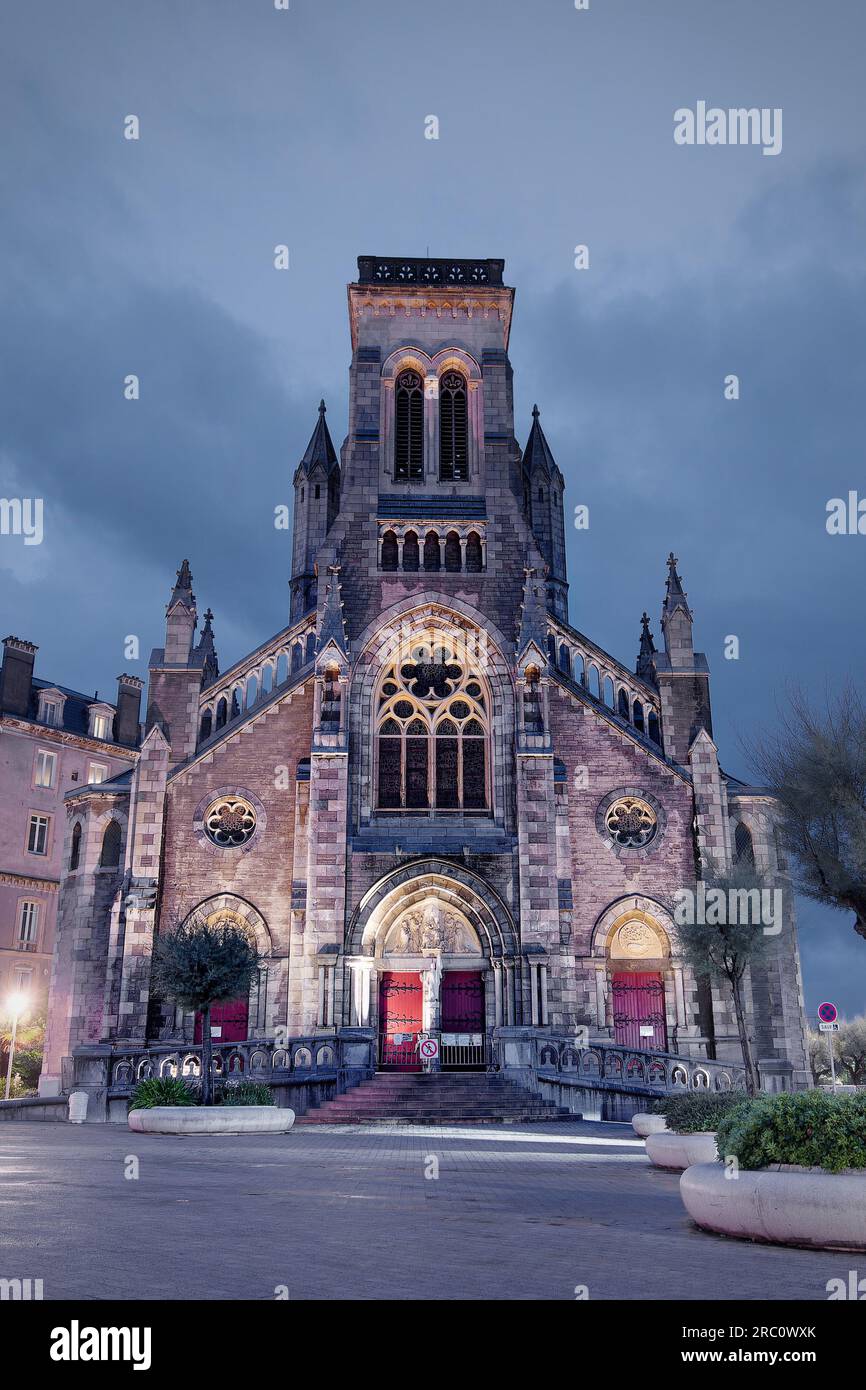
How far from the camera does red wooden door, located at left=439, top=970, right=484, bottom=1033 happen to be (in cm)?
3334

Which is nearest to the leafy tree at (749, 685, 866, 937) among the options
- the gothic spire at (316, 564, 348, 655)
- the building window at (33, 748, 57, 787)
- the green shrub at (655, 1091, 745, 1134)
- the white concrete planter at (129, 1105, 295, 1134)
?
the green shrub at (655, 1091, 745, 1134)

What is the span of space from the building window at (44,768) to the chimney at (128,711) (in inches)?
226

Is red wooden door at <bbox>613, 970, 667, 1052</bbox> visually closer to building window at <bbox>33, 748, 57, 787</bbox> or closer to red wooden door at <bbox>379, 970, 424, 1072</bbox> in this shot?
red wooden door at <bbox>379, 970, 424, 1072</bbox>

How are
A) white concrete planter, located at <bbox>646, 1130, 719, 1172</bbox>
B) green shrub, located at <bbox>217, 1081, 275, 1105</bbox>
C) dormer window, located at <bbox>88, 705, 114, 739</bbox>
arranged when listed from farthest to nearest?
dormer window, located at <bbox>88, 705, 114, 739</bbox>
green shrub, located at <bbox>217, 1081, 275, 1105</bbox>
white concrete planter, located at <bbox>646, 1130, 719, 1172</bbox>

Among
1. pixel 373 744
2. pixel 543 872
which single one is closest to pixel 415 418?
pixel 373 744

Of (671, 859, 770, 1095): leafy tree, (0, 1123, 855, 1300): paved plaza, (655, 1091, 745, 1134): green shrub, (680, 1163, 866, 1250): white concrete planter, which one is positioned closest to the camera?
(0, 1123, 855, 1300): paved plaza

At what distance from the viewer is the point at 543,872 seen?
108ft

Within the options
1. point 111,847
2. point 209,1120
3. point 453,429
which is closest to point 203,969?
point 209,1120

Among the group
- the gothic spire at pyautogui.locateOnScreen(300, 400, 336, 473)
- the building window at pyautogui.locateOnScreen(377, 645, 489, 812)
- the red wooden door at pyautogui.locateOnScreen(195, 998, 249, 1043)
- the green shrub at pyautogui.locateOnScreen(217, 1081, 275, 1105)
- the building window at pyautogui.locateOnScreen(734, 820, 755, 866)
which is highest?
the gothic spire at pyautogui.locateOnScreen(300, 400, 336, 473)

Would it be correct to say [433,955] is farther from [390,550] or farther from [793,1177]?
[793,1177]

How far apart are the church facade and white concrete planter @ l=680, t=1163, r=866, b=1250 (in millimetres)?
21422

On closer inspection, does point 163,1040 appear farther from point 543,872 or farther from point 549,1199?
point 549,1199

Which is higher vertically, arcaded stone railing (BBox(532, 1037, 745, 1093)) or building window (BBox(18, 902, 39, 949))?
building window (BBox(18, 902, 39, 949))

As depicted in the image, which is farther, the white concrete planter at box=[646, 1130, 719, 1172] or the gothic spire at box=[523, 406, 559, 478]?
the gothic spire at box=[523, 406, 559, 478]
